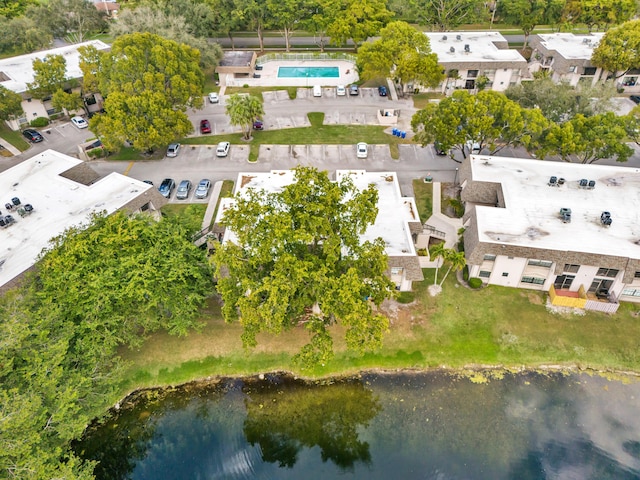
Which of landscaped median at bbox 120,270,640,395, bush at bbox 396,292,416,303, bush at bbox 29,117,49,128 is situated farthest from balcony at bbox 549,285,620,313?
bush at bbox 29,117,49,128

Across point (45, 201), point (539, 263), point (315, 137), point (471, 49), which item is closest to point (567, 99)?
point (471, 49)

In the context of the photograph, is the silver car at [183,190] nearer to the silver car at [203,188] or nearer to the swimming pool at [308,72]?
the silver car at [203,188]

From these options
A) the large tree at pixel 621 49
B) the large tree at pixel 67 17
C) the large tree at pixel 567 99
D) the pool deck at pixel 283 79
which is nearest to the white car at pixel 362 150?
the large tree at pixel 567 99

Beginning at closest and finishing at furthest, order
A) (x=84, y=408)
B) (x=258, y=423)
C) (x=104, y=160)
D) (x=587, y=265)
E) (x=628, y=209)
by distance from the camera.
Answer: (x=84, y=408) < (x=258, y=423) < (x=587, y=265) < (x=628, y=209) < (x=104, y=160)

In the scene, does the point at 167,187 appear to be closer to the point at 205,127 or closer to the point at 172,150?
the point at 172,150

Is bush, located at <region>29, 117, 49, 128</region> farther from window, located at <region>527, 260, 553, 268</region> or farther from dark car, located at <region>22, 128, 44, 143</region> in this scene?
window, located at <region>527, 260, 553, 268</region>

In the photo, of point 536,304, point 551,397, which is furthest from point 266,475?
point 536,304

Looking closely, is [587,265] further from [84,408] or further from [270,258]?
[84,408]
